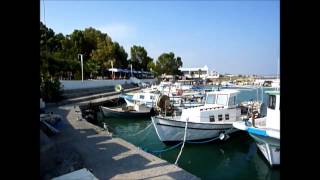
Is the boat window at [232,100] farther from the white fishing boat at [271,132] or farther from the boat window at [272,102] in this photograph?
the boat window at [272,102]

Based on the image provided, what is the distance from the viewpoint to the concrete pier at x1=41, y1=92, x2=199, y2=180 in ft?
30.8

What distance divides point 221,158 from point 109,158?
726 cm

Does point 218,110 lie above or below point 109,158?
above

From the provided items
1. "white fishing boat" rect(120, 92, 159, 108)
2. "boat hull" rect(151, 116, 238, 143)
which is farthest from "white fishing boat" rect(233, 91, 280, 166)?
"white fishing boat" rect(120, 92, 159, 108)

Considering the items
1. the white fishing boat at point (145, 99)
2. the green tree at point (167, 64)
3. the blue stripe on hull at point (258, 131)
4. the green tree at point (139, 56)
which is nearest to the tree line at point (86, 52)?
the green tree at point (139, 56)

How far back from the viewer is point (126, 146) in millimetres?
13352

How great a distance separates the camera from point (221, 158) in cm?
1619

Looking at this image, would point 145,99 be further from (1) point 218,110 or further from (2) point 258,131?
(2) point 258,131

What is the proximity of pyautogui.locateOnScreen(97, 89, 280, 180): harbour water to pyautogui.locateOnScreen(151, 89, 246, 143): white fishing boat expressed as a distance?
0.67 m

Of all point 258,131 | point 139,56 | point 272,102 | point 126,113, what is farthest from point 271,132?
point 139,56
